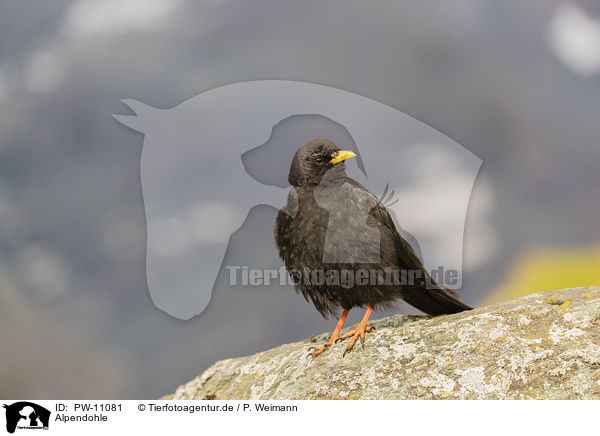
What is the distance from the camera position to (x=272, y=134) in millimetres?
5176

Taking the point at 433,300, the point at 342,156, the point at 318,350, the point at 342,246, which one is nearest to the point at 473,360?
the point at 433,300

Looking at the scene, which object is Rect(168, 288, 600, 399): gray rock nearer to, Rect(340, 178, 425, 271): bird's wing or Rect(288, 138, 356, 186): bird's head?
Rect(340, 178, 425, 271): bird's wing

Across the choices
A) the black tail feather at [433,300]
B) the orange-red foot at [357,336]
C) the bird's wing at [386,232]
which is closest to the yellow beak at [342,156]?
the bird's wing at [386,232]

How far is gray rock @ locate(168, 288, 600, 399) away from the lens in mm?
3617

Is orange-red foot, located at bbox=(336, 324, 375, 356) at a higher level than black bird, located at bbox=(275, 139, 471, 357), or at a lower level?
lower

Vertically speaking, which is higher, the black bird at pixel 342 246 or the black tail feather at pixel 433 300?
the black bird at pixel 342 246

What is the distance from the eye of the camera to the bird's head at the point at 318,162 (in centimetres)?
515

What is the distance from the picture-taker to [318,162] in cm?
517

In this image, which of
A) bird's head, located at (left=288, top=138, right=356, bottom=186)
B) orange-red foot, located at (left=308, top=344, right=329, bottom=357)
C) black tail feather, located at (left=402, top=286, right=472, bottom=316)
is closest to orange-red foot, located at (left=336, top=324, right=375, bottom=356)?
orange-red foot, located at (left=308, top=344, right=329, bottom=357)
